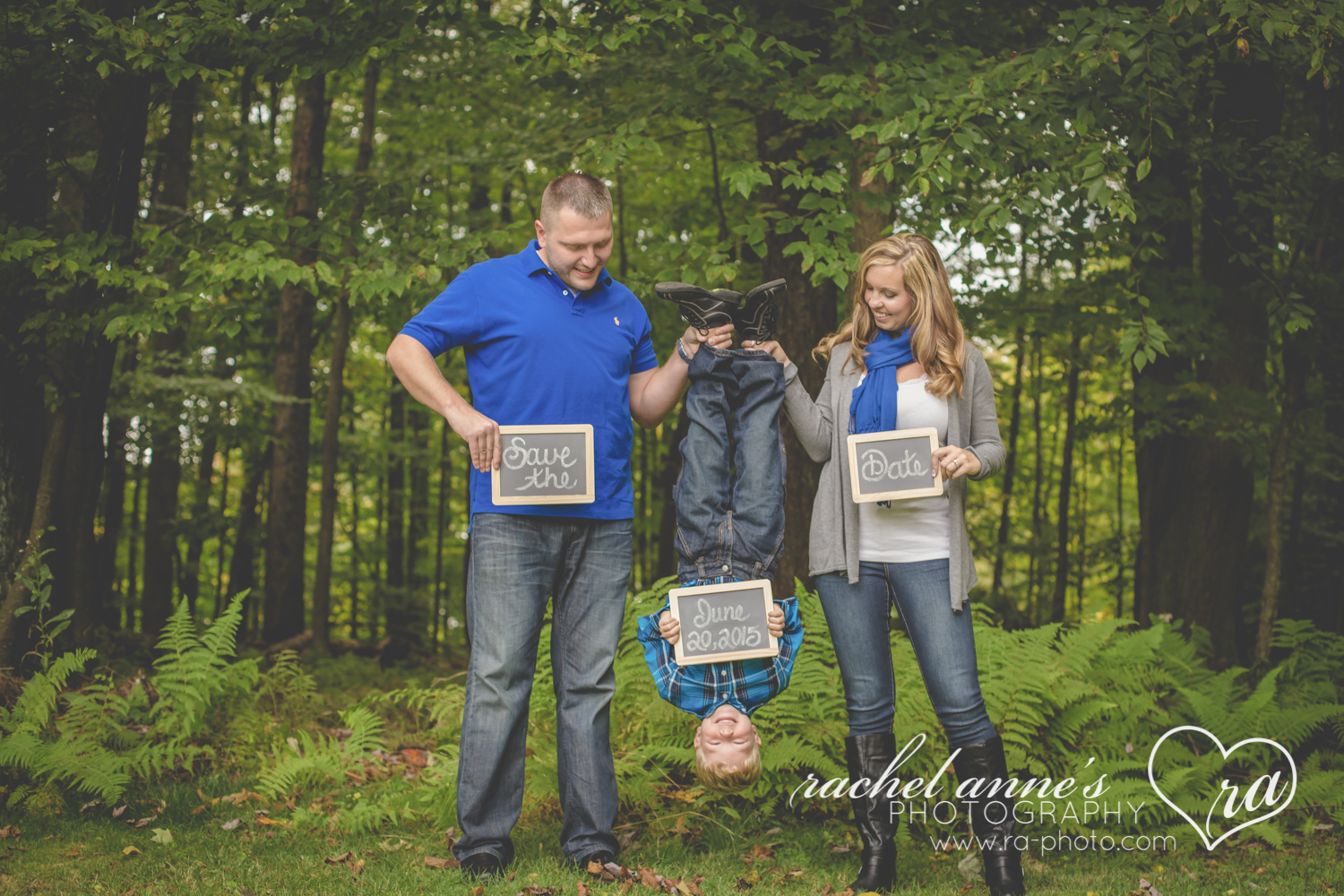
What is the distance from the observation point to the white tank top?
3172mm

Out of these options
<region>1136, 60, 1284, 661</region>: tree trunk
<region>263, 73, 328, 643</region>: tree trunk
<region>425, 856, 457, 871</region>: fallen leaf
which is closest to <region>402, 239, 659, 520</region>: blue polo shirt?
<region>425, 856, 457, 871</region>: fallen leaf

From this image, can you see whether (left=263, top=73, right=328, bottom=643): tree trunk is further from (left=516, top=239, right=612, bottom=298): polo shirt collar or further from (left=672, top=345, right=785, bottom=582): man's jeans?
(left=672, top=345, right=785, bottom=582): man's jeans

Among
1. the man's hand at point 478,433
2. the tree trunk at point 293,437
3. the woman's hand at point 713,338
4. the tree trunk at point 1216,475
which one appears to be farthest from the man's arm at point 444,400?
the tree trunk at point 293,437

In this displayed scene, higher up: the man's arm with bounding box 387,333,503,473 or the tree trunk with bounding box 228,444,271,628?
the man's arm with bounding box 387,333,503,473

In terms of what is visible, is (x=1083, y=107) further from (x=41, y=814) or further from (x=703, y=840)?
(x=41, y=814)

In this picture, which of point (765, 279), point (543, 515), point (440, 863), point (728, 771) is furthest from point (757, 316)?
point (765, 279)

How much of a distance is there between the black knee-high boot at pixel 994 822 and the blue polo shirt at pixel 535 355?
4.90ft

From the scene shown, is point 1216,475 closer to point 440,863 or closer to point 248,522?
point 440,863

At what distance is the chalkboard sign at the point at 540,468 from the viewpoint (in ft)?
10.4

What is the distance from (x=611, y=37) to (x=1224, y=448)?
5651 mm

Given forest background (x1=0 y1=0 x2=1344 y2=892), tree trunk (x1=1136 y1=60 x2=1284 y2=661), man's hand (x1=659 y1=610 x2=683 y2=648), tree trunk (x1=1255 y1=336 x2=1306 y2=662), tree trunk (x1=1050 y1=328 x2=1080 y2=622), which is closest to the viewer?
man's hand (x1=659 y1=610 x2=683 y2=648)

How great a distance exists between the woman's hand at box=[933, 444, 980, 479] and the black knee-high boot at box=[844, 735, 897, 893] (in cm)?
97

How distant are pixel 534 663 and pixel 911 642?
1.35 m

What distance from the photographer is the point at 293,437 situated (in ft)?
32.4
